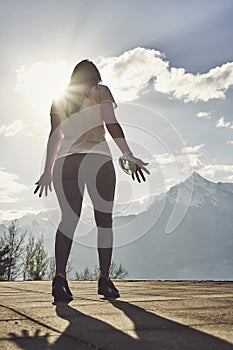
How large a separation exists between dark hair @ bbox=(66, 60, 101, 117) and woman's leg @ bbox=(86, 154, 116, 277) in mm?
463

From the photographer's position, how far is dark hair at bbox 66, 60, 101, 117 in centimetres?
374

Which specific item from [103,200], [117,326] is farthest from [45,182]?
[117,326]

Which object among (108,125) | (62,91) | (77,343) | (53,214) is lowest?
(77,343)

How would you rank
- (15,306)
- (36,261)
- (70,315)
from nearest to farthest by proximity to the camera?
(70,315) → (15,306) → (36,261)

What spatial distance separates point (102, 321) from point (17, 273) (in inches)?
1419

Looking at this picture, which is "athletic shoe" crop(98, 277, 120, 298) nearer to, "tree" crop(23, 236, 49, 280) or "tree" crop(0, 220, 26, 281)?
"tree" crop(23, 236, 49, 280)

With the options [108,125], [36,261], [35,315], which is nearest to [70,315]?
[35,315]

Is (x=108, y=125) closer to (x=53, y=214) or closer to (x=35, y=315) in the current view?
(x=53, y=214)

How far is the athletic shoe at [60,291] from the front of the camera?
3.33 m

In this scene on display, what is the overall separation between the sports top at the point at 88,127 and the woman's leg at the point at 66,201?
0.31 feet

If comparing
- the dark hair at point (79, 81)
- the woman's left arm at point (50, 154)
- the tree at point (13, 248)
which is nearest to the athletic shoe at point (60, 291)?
the woman's left arm at point (50, 154)

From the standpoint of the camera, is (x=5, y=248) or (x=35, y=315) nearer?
(x=35, y=315)

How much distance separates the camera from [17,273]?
120 ft

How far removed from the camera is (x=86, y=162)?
3.58 meters
